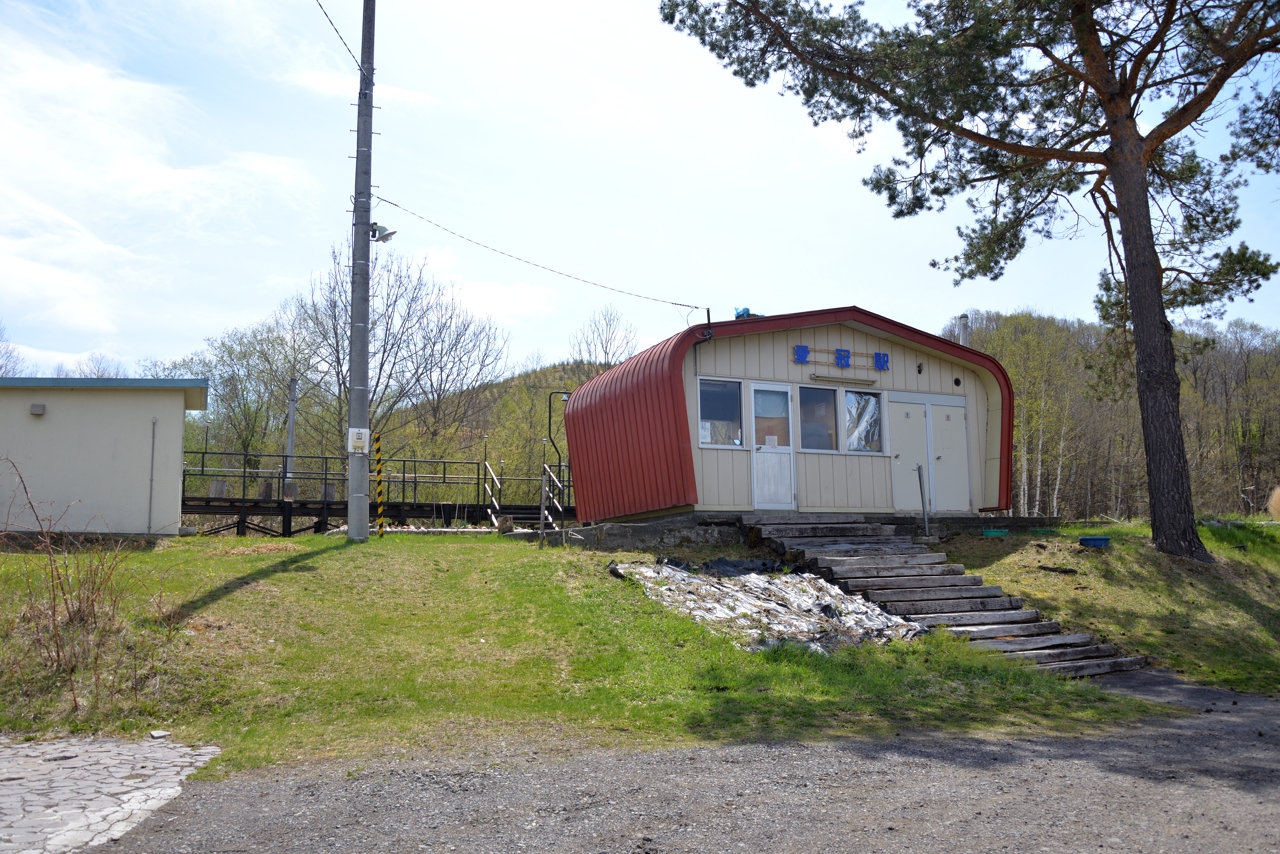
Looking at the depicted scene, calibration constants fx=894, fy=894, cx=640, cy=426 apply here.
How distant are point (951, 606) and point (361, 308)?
8826 millimetres

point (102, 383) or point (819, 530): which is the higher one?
point (102, 383)

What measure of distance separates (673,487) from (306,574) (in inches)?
185

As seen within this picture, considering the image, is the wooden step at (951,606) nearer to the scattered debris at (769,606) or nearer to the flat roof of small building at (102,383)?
the scattered debris at (769,606)

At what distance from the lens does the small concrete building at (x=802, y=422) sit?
12.1 meters

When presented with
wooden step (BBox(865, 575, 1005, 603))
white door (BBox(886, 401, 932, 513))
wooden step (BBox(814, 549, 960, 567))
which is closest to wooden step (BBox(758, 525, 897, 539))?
wooden step (BBox(814, 549, 960, 567))

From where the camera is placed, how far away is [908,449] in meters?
13.6

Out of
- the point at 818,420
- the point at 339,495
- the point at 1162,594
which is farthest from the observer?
the point at 339,495

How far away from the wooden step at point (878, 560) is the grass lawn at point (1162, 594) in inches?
30.0

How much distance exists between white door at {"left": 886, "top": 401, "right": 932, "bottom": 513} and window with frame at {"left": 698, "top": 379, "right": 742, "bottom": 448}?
2.62m

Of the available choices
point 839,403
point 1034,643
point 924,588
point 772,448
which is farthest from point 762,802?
point 839,403

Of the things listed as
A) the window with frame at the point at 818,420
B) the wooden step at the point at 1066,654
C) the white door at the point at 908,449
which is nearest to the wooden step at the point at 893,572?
the wooden step at the point at 1066,654

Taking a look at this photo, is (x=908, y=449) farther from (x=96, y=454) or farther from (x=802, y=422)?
(x=96, y=454)

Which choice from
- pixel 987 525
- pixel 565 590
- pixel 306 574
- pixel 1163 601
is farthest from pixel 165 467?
pixel 1163 601

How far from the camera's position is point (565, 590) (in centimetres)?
923
